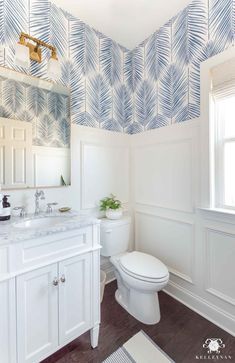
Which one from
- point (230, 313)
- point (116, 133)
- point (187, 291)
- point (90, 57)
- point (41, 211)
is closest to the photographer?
point (230, 313)

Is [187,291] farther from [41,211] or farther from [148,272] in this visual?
[41,211]

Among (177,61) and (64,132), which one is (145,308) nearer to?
(64,132)

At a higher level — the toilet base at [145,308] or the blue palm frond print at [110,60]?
the blue palm frond print at [110,60]

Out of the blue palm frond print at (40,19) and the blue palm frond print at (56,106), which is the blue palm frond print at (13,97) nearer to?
the blue palm frond print at (56,106)

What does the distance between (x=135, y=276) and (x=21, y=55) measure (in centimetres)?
188

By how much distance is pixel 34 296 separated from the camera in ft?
3.55

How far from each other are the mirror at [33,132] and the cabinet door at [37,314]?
74cm

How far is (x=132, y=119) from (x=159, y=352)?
2178mm

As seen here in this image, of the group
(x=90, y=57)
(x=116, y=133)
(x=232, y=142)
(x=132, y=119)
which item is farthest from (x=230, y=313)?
(x=90, y=57)

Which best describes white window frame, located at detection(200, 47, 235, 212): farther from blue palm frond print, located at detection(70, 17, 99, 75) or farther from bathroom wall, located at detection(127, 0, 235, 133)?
blue palm frond print, located at detection(70, 17, 99, 75)

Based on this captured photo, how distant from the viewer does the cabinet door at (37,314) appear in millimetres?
1038

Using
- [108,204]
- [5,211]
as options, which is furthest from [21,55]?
[108,204]

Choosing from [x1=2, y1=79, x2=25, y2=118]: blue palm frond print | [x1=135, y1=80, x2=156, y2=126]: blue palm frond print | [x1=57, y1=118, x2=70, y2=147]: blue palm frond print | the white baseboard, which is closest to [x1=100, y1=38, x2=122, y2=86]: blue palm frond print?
[x1=135, y1=80, x2=156, y2=126]: blue palm frond print
